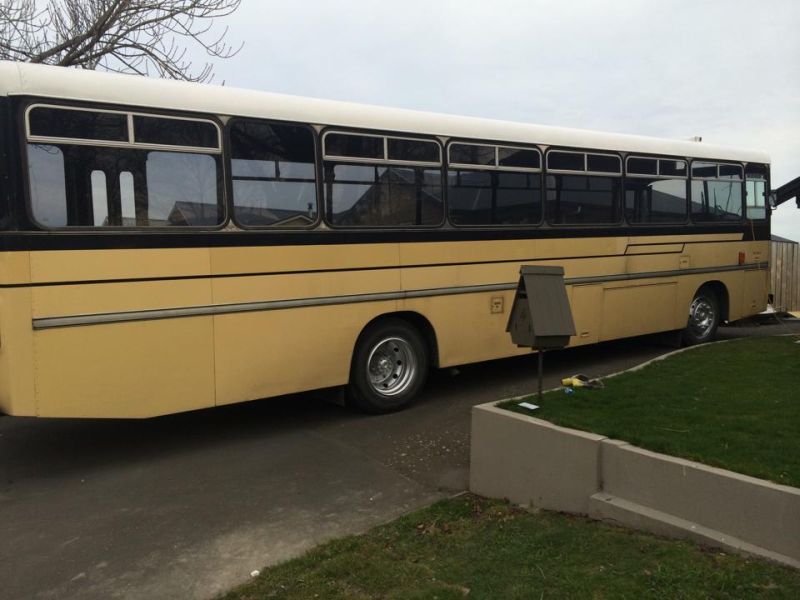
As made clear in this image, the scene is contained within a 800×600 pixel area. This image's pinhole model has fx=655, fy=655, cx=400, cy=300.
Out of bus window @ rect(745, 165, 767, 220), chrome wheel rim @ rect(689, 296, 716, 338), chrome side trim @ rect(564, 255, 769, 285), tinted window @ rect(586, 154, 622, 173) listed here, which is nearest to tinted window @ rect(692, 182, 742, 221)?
bus window @ rect(745, 165, 767, 220)

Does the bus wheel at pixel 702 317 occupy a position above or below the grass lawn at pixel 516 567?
above

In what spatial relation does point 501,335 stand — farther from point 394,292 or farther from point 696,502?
point 696,502

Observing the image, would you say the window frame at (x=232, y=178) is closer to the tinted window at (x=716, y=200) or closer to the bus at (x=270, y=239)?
the bus at (x=270, y=239)

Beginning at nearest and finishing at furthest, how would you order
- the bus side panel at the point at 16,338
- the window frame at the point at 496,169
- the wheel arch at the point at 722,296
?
1. the bus side panel at the point at 16,338
2. the window frame at the point at 496,169
3. the wheel arch at the point at 722,296

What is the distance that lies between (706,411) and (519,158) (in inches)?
153

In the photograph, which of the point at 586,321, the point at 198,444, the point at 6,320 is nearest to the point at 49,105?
the point at 6,320

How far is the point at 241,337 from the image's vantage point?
577cm

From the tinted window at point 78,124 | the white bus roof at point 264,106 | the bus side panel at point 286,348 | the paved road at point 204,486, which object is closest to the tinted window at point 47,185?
the tinted window at point 78,124

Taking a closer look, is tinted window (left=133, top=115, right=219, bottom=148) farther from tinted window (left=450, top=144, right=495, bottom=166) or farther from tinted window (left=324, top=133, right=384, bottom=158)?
tinted window (left=450, top=144, right=495, bottom=166)

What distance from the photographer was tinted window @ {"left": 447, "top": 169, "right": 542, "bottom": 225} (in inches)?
280

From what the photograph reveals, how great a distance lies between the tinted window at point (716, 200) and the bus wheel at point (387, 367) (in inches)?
202

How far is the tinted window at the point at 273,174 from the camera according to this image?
5.72 meters

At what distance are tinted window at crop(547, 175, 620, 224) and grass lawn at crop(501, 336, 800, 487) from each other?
226 centimetres

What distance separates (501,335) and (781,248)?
13.1 m
